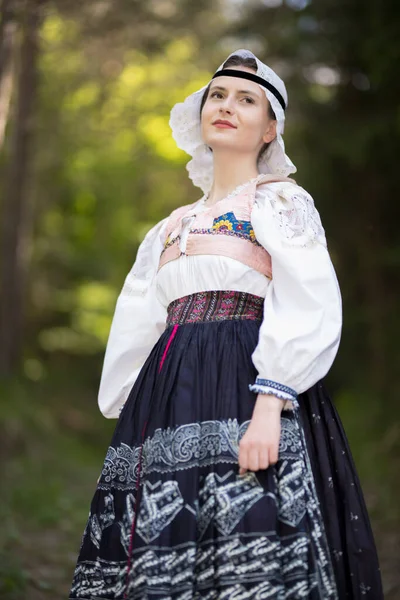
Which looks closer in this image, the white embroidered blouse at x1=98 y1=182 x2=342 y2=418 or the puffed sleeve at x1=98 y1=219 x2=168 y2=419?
the white embroidered blouse at x1=98 y1=182 x2=342 y2=418

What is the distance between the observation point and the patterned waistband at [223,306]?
80.9 inches

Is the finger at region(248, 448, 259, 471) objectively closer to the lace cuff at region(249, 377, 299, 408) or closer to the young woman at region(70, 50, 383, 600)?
the young woman at region(70, 50, 383, 600)

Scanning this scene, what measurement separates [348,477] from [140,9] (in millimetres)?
4162

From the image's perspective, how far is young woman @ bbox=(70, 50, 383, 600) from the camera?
181cm

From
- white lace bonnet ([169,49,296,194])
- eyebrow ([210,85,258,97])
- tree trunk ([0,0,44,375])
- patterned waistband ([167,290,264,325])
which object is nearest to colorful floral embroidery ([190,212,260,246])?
patterned waistband ([167,290,264,325])

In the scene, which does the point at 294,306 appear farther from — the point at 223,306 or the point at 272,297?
the point at 223,306

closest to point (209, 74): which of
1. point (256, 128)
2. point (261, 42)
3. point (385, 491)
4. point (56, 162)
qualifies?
point (261, 42)

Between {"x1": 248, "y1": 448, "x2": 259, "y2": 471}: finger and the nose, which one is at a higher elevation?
the nose

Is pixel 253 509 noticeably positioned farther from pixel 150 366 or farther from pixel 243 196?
pixel 243 196

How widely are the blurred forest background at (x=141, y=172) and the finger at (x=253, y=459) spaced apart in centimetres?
184

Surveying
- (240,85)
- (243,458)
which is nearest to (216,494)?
(243,458)

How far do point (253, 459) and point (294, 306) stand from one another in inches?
16.2

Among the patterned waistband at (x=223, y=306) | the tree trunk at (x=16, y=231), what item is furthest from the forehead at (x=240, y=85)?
the tree trunk at (x=16, y=231)

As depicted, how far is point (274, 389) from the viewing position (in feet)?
6.09
